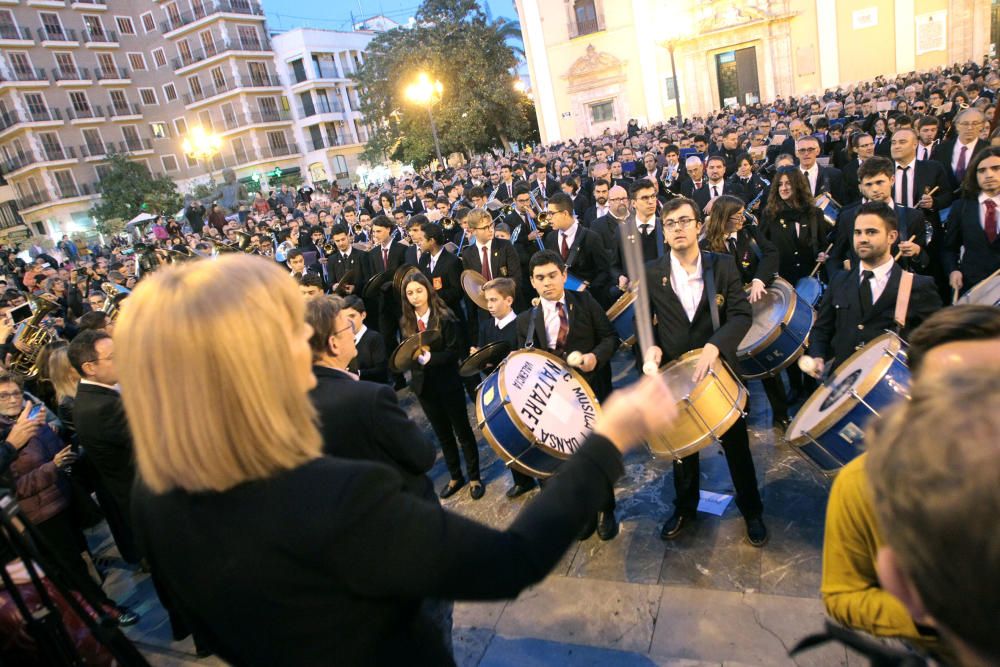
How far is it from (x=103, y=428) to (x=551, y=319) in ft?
9.90

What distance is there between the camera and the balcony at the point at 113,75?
47.9m

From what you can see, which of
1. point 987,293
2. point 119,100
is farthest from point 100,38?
point 987,293

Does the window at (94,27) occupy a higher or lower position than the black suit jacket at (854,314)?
higher

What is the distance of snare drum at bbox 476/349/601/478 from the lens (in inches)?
137

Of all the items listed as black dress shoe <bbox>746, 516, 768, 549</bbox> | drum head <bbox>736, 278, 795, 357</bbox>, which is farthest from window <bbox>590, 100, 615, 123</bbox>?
black dress shoe <bbox>746, 516, 768, 549</bbox>

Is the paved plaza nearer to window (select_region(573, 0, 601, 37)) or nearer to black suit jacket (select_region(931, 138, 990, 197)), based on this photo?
black suit jacket (select_region(931, 138, 990, 197))

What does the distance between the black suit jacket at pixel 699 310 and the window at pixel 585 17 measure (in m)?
39.6

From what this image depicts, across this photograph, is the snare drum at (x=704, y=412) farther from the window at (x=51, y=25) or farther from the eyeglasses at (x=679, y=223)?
the window at (x=51, y=25)

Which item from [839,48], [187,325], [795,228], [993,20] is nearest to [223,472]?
[187,325]

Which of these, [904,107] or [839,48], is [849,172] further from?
[839,48]

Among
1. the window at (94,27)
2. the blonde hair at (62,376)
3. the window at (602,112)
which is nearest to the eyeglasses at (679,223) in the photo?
the blonde hair at (62,376)

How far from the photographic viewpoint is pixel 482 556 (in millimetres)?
1260

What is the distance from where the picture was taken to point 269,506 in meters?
1.22

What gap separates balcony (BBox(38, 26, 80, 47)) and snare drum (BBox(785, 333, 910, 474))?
59.5 m
